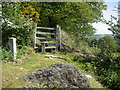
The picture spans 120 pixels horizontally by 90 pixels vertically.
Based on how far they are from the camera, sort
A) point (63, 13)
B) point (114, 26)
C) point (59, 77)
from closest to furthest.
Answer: point (59, 77), point (114, 26), point (63, 13)

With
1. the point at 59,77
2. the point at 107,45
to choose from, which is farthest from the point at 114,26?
the point at 59,77

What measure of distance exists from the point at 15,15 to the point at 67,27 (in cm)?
384

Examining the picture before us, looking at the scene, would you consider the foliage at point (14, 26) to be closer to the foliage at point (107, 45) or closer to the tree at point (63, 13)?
the tree at point (63, 13)

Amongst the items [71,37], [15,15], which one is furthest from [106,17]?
[15,15]

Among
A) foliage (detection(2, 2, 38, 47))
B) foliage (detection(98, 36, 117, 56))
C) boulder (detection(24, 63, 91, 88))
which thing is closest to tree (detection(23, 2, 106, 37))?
foliage (detection(2, 2, 38, 47))

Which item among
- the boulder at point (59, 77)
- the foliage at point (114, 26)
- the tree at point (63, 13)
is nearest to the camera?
the boulder at point (59, 77)

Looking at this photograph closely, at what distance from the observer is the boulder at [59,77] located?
8.64 feet

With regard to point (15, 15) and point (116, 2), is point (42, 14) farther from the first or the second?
point (116, 2)

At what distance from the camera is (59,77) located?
2.70 meters

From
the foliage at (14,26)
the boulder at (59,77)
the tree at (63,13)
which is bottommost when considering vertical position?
the boulder at (59,77)

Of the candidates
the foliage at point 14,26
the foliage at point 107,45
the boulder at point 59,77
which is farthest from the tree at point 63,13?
the boulder at point 59,77

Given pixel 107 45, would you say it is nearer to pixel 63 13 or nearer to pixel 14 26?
pixel 14 26

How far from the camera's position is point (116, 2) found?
414 cm

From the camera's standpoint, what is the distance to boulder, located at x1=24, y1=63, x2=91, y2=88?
2.63 metres
